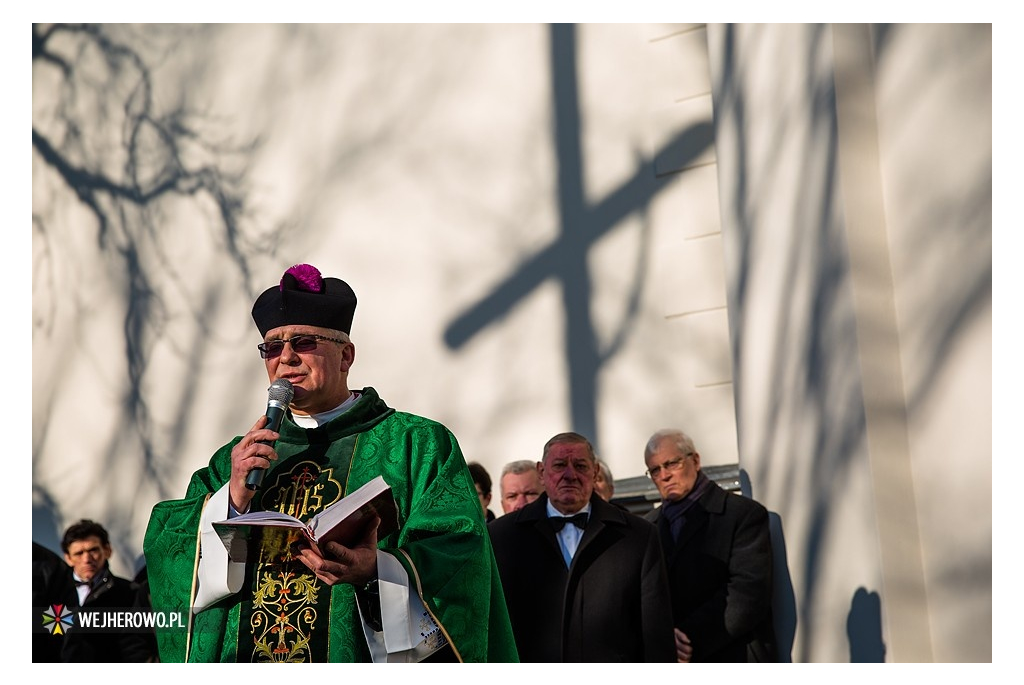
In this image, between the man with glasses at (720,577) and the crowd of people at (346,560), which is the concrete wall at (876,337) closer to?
the man with glasses at (720,577)

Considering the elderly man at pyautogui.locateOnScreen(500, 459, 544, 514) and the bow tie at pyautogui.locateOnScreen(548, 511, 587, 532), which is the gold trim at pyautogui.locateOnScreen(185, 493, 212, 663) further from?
the elderly man at pyautogui.locateOnScreen(500, 459, 544, 514)

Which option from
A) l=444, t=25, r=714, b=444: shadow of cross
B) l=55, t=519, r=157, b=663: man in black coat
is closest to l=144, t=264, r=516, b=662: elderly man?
l=55, t=519, r=157, b=663: man in black coat

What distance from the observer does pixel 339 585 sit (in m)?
4.52

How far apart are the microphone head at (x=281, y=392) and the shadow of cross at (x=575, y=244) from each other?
13.2 feet

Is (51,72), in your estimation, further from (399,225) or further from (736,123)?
(736,123)

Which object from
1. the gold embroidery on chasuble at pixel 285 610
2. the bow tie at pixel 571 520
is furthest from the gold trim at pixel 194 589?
the bow tie at pixel 571 520

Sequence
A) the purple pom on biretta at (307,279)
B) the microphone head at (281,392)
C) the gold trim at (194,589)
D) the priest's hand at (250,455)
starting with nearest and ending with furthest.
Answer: the priest's hand at (250,455), the microphone head at (281,392), the gold trim at (194,589), the purple pom on biretta at (307,279)

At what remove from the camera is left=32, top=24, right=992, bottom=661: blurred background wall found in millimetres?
5824

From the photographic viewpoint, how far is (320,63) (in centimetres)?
973

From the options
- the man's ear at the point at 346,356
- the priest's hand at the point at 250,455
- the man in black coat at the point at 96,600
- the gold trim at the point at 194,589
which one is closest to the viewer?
the priest's hand at the point at 250,455

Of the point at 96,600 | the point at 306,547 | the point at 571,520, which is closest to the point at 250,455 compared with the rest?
the point at 306,547

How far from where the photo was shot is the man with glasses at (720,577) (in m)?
6.25

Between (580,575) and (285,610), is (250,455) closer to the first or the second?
(285,610)

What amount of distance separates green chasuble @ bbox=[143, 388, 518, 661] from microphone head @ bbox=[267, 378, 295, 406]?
321 millimetres
